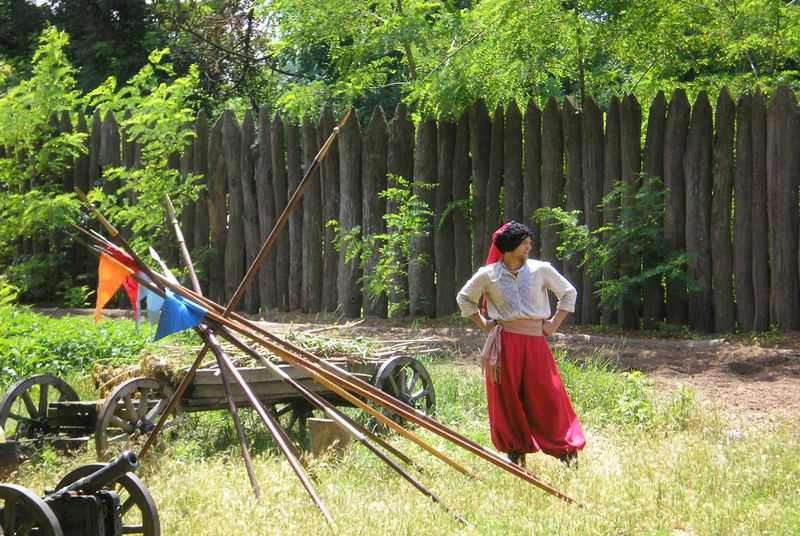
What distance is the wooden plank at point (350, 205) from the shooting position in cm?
1073

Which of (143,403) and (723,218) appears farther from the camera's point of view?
(723,218)

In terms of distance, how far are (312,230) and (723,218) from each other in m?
4.56

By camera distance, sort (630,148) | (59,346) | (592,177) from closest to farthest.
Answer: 1. (59,346)
2. (630,148)
3. (592,177)

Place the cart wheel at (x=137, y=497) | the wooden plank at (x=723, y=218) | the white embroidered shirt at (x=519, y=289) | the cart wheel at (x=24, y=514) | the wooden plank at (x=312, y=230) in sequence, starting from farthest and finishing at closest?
the wooden plank at (x=312, y=230)
the wooden plank at (x=723, y=218)
the white embroidered shirt at (x=519, y=289)
the cart wheel at (x=137, y=497)
the cart wheel at (x=24, y=514)

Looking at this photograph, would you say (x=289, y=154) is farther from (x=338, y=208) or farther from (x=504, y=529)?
(x=504, y=529)

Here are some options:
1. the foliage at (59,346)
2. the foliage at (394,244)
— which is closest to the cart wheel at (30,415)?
the foliage at (59,346)

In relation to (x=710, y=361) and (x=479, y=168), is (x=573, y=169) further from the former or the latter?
(x=710, y=361)

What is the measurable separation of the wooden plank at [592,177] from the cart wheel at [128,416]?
4.79m

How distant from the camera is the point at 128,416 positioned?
5.57 metres

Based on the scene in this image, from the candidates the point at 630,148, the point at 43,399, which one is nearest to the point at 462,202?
the point at 630,148

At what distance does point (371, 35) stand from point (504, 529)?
9.10 meters

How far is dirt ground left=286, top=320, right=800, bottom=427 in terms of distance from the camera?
6762 mm

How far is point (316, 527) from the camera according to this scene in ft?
14.5

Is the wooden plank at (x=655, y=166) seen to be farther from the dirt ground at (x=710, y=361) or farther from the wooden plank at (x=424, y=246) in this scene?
the wooden plank at (x=424, y=246)
